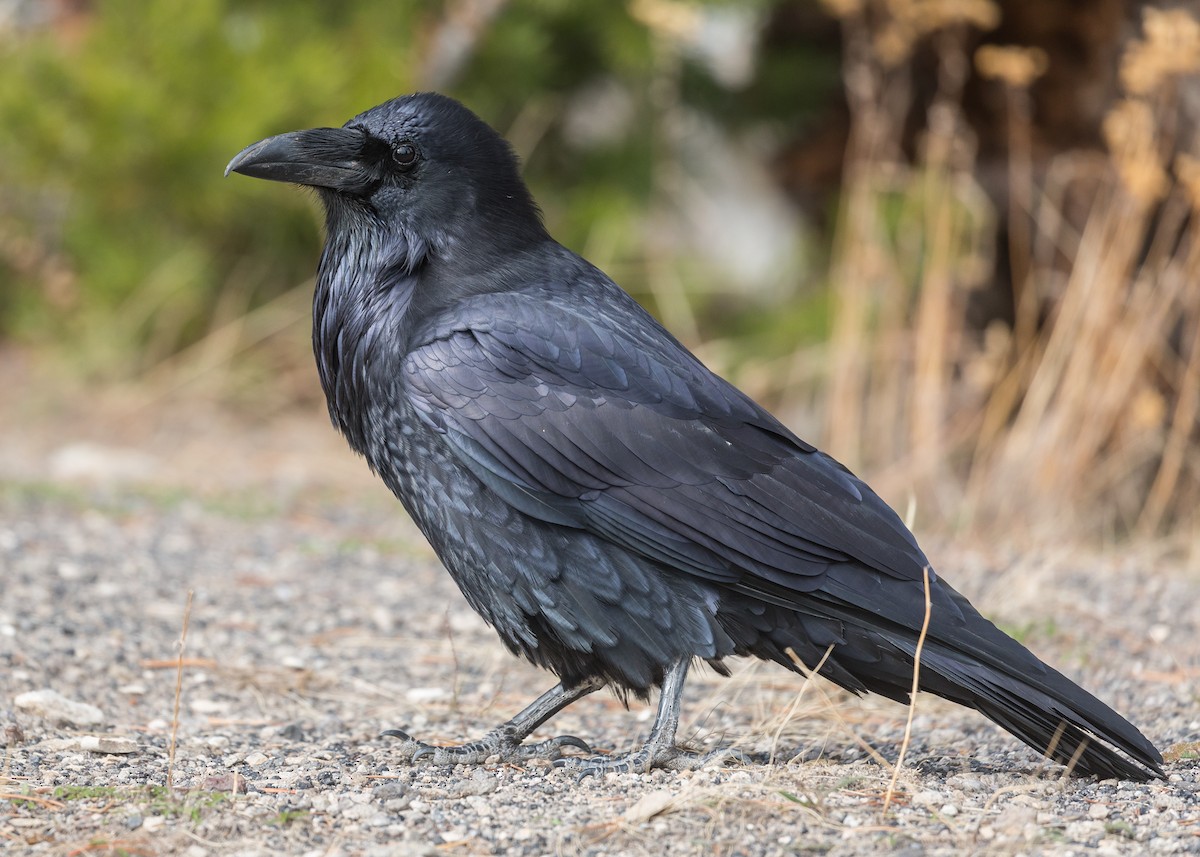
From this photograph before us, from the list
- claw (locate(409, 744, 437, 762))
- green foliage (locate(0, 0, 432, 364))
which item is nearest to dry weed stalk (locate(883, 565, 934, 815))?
claw (locate(409, 744, 437, 762))

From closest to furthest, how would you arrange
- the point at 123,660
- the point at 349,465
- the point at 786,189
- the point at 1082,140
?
1. the point at 123,660
2. the point at 349,465
3. the point at 1082,140
4. the point at 786,189

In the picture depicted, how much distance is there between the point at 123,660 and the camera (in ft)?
12.8

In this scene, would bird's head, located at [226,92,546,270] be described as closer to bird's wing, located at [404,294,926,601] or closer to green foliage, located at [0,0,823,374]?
bird's wing, located at [404,294,926,601]

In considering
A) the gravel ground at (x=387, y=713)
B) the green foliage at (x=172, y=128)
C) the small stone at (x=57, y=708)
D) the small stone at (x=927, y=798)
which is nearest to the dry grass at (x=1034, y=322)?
the gravel ground at (x=387, y=713)

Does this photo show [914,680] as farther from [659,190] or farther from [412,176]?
[659,190]

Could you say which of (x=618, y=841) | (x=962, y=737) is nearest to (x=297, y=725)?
(x=618, y=841)

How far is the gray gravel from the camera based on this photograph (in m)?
2.53

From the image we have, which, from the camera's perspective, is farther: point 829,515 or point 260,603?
point 260,603

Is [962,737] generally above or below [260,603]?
below

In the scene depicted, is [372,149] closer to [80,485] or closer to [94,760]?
[94,760]

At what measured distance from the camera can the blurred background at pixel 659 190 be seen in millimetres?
6441

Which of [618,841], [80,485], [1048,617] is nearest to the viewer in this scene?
[618,841]

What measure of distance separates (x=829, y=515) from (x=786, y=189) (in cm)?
600

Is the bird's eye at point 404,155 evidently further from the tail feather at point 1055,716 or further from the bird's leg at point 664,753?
the tail feather at point 1055,716
